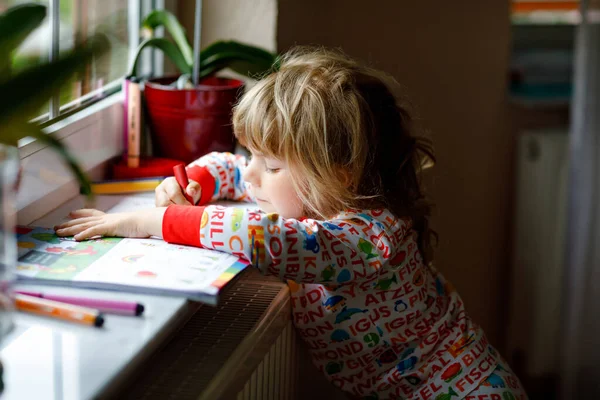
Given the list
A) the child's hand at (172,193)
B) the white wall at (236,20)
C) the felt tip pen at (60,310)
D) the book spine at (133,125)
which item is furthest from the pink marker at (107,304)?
the white wall at (236,20)

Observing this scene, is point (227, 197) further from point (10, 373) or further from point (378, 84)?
point (10, 373)

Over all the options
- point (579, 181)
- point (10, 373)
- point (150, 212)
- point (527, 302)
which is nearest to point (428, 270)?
point (150, 212)

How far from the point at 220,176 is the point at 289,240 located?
11.0 inches

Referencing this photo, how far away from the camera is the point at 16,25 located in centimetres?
65

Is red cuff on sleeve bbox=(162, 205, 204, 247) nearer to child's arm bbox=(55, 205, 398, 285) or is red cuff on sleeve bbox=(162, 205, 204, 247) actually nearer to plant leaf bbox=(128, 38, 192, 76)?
child's arm bbox=(55, 205, 398, 285)

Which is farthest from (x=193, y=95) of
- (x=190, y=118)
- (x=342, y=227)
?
(x=342, y=227)

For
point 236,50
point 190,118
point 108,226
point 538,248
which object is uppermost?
point 236,50

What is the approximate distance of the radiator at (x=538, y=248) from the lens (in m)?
2.45

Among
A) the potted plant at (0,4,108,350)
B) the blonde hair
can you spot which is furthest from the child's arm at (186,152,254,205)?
the potted plant at (0,4,108,350)

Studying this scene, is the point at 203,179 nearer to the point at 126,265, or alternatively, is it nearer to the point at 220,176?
the point at 220,176

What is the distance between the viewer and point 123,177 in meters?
1.19

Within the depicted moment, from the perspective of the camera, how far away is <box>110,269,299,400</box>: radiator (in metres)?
0.76

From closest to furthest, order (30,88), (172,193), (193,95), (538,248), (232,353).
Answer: (30,88) < (232,353) < (172,193) < (193,95) < (538,248)

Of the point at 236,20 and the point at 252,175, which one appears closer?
the point at 252,175
